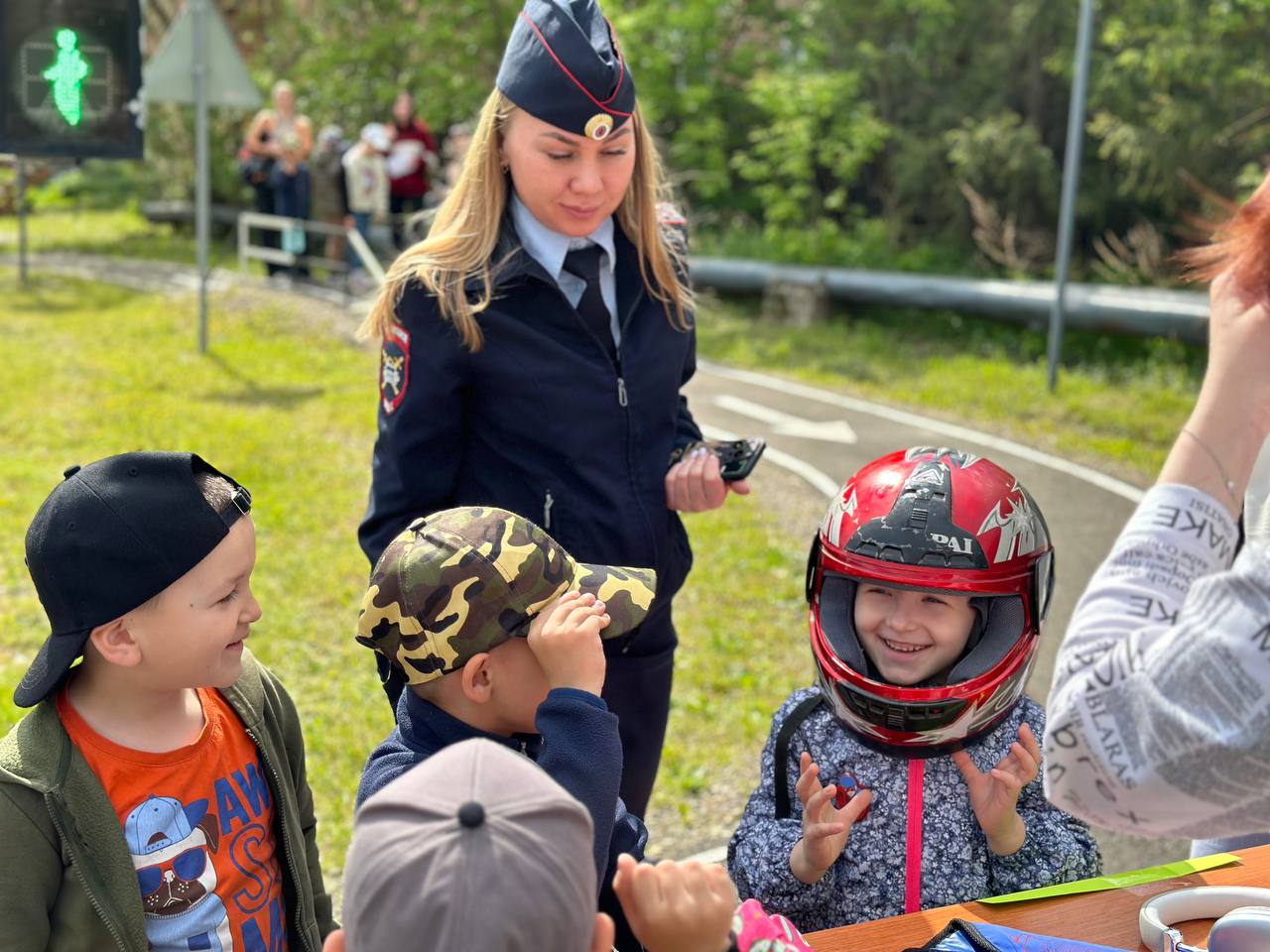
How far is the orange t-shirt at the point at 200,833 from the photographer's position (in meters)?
2.22

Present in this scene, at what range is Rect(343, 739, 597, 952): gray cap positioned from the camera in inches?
51.1

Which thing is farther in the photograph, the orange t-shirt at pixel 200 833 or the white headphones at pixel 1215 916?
the orange t-shirt at pixel 200 833

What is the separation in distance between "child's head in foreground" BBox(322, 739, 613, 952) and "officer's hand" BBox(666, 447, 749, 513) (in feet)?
5.52

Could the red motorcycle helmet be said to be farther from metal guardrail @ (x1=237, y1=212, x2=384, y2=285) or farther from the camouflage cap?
metal guardrail @ (x1=237, y1=212, x2=384, y2=285)

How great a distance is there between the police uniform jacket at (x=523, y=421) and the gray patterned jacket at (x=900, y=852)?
1.97 feet

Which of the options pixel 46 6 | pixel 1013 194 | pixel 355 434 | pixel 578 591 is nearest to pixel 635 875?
pixel 578 591

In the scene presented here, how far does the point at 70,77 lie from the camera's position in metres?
3.64

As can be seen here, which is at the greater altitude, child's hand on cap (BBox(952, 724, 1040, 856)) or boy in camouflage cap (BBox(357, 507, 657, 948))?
boy in camouflage cap (BBox(357, 507, 657, 948))

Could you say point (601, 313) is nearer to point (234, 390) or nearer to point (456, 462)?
point (456, 462)

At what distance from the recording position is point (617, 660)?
3113 mm

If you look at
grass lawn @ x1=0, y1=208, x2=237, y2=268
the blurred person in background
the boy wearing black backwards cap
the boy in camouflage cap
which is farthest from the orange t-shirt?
grass lawn @ x1=0, y1=208, x2=237, y2=268

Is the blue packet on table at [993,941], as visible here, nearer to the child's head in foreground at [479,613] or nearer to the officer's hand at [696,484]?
the child's head in foreground at [479,613]

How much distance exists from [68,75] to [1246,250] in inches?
125

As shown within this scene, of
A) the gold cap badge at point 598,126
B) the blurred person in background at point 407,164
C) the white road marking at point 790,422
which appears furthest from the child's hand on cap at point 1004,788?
the blurred person in background at point 407,164
